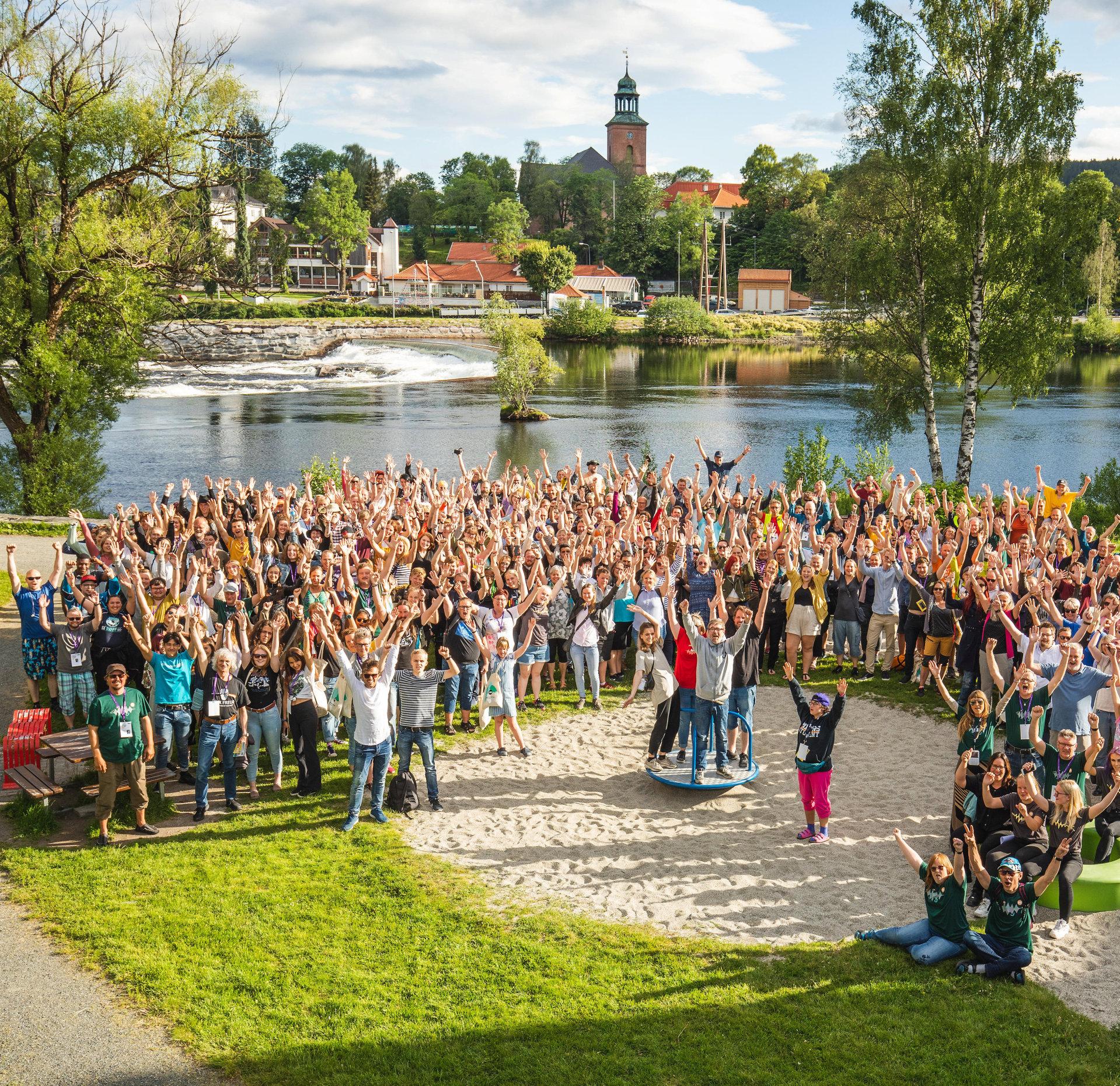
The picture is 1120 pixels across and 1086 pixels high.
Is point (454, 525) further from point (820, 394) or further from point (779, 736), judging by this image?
point (820, 394)

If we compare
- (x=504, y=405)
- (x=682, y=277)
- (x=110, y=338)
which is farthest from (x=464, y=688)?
(x=682, y=277)

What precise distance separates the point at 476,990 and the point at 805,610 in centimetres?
704

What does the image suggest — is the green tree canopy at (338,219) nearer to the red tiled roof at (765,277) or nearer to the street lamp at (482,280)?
the street lamp at (482,280)

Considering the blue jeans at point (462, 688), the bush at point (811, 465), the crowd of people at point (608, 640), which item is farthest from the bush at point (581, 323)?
the blue jeans at point (462, 688)

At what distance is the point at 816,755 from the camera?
853 centimetres

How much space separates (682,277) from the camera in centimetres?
10131

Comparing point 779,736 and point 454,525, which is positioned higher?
point 454,525

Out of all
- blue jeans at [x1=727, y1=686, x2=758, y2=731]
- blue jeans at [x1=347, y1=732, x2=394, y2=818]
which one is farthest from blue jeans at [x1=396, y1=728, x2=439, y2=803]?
blue jeans at [x1=727, y1=686, x2=758, y2=731]

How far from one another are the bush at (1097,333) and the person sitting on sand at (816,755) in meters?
63.5

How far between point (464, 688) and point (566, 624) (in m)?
1.52

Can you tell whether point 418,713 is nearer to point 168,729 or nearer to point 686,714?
point 168,729

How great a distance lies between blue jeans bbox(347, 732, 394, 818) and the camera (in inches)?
352

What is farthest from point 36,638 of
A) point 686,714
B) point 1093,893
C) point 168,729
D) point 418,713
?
point 1093,893

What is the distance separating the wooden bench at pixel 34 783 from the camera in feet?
→ 29.2
